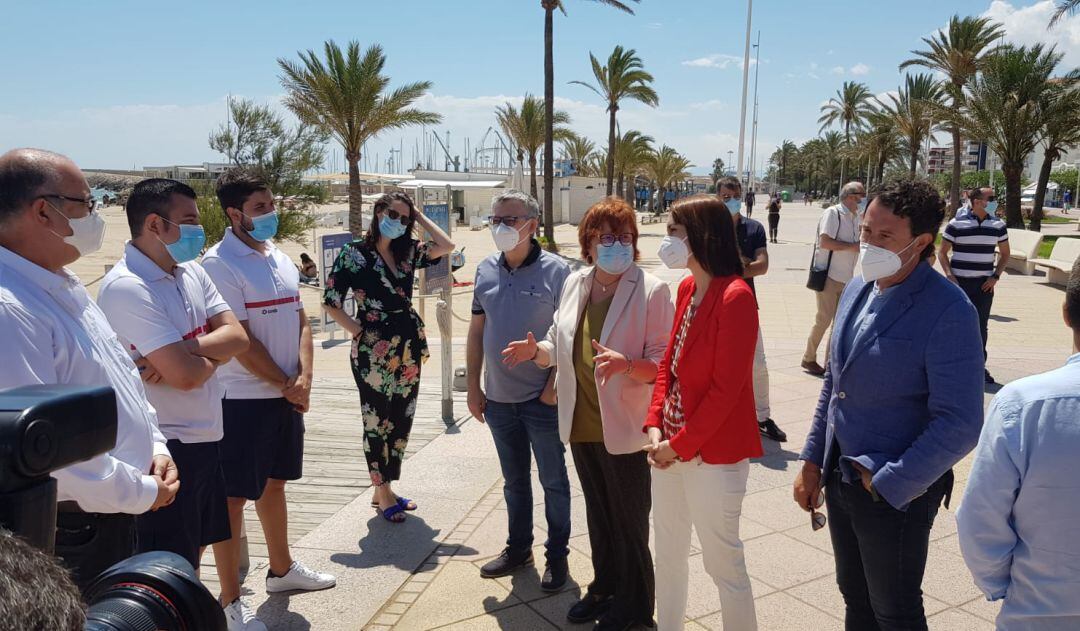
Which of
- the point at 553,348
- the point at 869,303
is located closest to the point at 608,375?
the point at 553,348

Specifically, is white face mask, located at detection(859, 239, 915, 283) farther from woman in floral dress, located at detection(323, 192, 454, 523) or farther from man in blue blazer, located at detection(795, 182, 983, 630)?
woman in floral dress, located at detection(323, 192, 454, 523)

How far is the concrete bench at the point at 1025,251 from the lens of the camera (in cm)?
1830

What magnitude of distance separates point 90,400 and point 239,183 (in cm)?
282

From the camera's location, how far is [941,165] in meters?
143

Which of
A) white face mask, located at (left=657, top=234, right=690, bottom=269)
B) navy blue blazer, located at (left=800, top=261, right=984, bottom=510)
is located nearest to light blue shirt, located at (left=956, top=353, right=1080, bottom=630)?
navy blue blazer, located at (left=800, top=261, right=984, bottom=510)

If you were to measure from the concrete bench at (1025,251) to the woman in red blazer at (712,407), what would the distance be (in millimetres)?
18383

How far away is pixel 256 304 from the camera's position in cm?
378

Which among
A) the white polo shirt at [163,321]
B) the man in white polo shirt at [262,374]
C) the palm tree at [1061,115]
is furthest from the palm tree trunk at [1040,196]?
the white polo shirt at [163,321]

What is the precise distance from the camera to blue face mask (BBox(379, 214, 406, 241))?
4598 millimetres

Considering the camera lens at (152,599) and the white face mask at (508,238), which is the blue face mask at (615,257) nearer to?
the white face mask at (508,238)

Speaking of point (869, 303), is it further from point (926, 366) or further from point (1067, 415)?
point (1067, 415)

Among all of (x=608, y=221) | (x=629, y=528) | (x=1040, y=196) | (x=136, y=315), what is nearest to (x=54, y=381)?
(x=136, y=315)

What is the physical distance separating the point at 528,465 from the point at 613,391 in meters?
1.04

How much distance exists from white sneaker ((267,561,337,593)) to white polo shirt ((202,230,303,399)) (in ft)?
2.99
